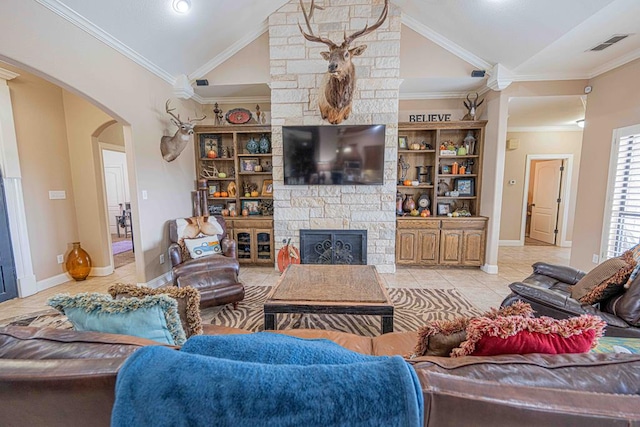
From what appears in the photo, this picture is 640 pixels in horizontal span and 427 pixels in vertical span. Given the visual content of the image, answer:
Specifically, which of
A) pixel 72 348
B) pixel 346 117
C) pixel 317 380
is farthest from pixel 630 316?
pixel 346 117

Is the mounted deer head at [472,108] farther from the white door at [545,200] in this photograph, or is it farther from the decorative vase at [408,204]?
the white door at [545,200]

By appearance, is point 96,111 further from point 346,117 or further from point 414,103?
point 414,103

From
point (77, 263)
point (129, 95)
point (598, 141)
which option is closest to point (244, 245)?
point (77, 263)

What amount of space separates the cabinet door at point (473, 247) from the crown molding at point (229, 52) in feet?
14.4

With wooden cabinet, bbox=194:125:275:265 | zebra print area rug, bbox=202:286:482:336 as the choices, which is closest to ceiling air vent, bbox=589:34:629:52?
zebra print area rug, bbox=202:286:482:336

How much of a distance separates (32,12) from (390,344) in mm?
3682

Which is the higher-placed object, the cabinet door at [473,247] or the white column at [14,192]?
the white column at [14,192]

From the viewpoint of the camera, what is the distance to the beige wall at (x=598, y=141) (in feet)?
10.4

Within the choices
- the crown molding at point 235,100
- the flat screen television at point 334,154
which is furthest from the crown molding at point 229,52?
the flat screen television at point 334,154

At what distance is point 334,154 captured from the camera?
13.1 feet

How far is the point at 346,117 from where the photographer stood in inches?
152

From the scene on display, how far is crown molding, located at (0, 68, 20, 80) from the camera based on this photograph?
3061mm

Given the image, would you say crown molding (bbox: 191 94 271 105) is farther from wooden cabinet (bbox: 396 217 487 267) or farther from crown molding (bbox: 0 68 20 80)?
wooden cabinet (bbox: 396 217 487 267)

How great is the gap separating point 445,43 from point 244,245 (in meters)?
4.37
